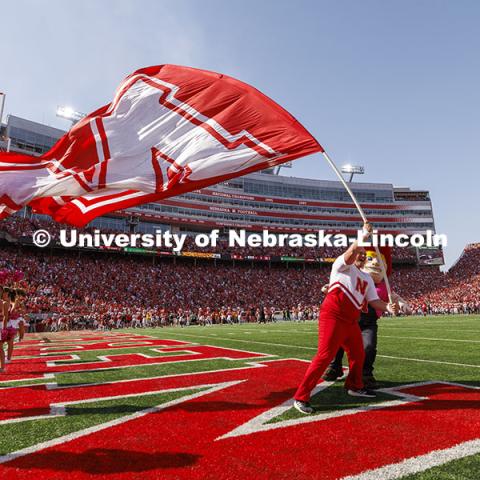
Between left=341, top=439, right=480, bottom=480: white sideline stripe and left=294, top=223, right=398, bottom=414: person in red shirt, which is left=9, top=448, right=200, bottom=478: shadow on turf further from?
left=294, top=223, right=398, bottom=414: person in red shirt

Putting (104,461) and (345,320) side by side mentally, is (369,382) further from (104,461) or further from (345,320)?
(104,461)

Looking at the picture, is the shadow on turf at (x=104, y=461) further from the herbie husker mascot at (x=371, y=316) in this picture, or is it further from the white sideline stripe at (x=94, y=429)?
the herbie husker mascot at (x=371, y=316)

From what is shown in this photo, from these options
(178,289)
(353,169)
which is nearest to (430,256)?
(353,169)

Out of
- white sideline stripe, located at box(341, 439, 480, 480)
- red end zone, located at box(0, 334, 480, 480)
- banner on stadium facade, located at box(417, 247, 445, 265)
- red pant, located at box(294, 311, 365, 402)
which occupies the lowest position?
red end zone, located at box(0, 334, 480, 480)

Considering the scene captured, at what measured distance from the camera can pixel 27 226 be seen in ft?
143

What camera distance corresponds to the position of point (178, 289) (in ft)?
155

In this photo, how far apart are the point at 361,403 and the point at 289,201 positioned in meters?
73.9

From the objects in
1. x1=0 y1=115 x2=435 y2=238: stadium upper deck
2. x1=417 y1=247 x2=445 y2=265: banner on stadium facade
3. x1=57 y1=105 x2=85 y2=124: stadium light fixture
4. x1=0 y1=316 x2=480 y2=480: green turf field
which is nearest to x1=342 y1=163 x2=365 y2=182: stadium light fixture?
x1=0 y1=115 x2=435 y2=238: stadium upper deck

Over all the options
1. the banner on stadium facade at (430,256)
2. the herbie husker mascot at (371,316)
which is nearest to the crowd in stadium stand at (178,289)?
the banner on stadium facade at (430,256)

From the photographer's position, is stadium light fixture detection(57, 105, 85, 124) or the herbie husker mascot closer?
the herbie husker mascot

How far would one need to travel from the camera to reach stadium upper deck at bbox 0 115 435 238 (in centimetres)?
6171

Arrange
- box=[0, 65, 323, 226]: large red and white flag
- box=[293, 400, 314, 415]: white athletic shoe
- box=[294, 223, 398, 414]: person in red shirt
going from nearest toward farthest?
box=[293, 400, 314, 415]: white athletic shoe
box=[294, 223, 398, 414]: person in red shirt
box=[0, 65, 323, 226]: large red and white flag

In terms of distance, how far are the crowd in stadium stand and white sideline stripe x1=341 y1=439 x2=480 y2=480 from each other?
30891 millimetres

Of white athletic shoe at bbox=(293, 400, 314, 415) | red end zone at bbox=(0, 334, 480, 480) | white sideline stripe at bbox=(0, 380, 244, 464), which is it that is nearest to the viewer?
red end zone at bbox=(0, 334, 480, 480)
